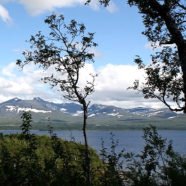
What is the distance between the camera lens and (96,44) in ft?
123

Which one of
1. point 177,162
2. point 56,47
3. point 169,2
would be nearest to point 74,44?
point 56,47

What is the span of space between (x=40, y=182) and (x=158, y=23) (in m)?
12.9

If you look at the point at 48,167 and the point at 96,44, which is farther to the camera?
the point at 96,44

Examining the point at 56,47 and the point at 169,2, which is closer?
the point at 169,2

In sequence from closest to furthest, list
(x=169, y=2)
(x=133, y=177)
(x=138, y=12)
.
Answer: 1. (x=133, y=177)
2. (x=169, y=2)
3. (x=138, y=12)

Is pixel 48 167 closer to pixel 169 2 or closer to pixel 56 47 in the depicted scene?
pixel 169 2

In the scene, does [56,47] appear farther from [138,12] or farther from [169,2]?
[169,2]

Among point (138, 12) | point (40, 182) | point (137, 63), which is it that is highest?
point (138, 12)

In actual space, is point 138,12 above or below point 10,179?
above

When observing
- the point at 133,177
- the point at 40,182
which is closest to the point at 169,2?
the point at 133,177

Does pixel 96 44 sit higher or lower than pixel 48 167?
higher

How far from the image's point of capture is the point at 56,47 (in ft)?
120

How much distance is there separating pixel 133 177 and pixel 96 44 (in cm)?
2454

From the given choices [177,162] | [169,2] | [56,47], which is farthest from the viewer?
[56,47]
